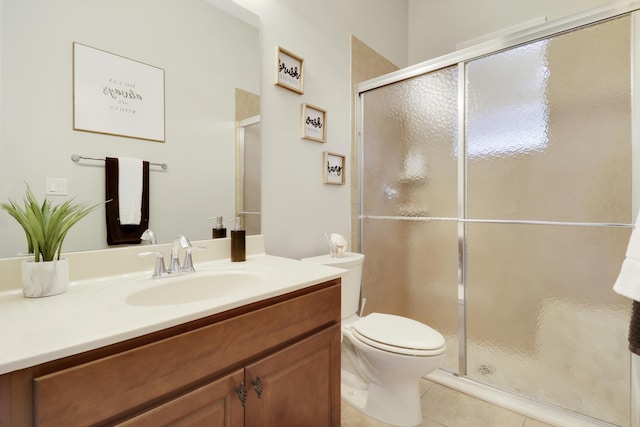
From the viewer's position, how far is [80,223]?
0.98 meters

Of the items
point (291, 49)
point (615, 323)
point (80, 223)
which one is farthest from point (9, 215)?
point (615, 323)

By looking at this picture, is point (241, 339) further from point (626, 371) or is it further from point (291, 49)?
point (626, 371)

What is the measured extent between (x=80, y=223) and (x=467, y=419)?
1.85 meters

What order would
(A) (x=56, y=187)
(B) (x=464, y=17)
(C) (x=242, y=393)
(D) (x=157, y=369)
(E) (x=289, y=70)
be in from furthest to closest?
1. (B) (x=464, y=17)
2. (E) (x=289, y=70)
3. (A) (x=56, y=187)
4. (C) (x=242, y=393)
5. (D) (x=157, y=369)

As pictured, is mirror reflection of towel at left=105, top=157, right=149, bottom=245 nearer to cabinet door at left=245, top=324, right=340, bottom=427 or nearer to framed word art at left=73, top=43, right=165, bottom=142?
framed word art at left=73, top=43, right=165, bottom=142

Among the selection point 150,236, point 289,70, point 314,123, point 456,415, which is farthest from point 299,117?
point 456,415

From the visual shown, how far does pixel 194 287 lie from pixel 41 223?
0.46 metres

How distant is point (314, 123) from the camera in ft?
5.75

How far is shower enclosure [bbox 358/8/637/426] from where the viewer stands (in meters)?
1.34

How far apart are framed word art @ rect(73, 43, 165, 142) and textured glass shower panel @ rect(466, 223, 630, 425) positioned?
1649 millimetres

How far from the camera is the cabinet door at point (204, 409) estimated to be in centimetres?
63

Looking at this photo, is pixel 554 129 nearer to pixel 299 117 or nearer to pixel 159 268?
pixel 299 117

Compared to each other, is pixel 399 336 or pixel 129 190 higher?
pixel 129 190

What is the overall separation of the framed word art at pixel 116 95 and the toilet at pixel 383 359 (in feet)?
3.19
